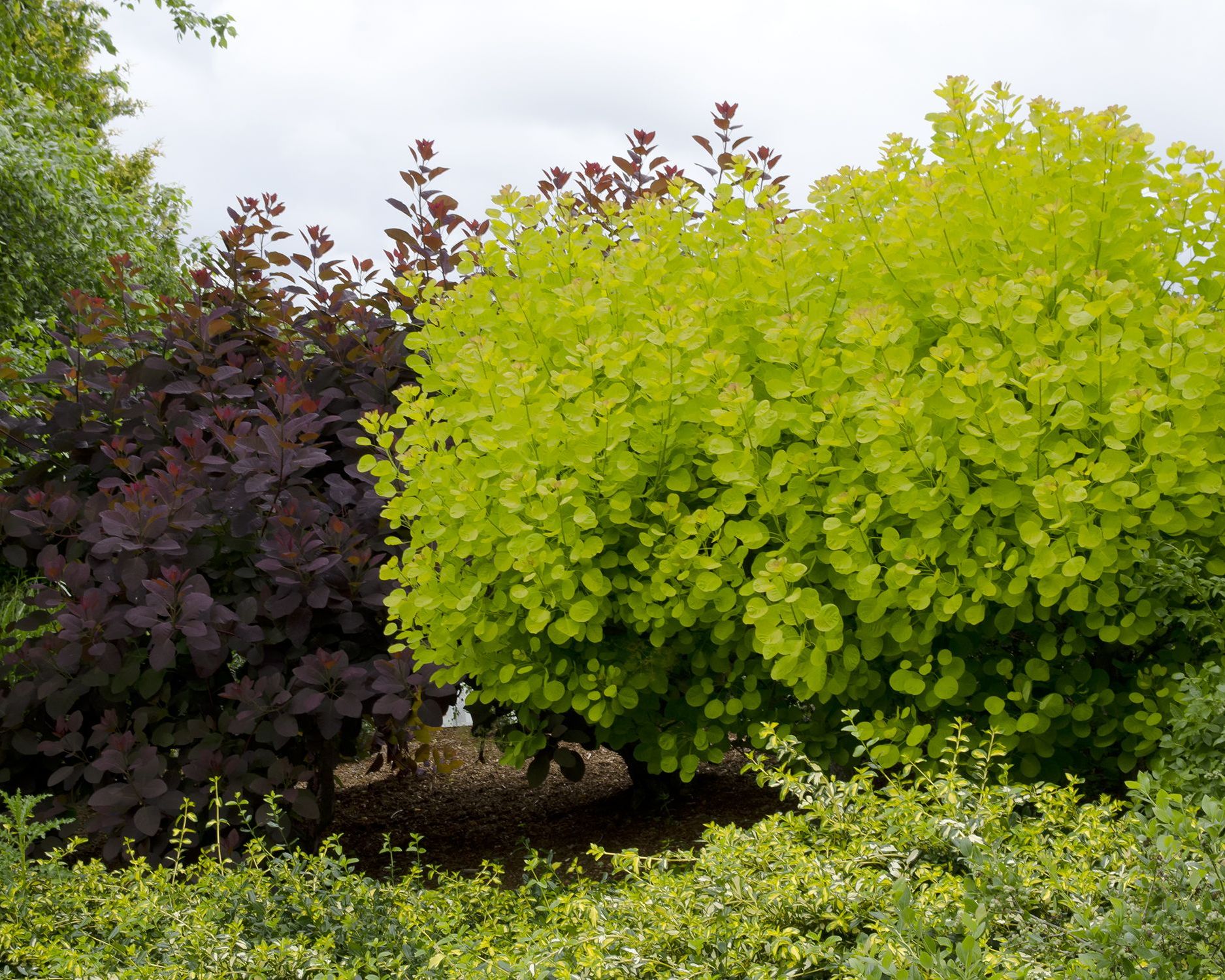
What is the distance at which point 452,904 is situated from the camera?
312cm

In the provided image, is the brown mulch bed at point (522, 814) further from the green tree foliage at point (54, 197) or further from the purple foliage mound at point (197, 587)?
the green tree foliage at point (54, 197)

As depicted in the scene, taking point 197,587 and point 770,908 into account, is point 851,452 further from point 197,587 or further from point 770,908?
point 197,587

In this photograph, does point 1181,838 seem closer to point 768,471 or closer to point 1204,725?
point 1204,725

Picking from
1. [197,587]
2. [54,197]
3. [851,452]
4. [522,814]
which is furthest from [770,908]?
[54,197]

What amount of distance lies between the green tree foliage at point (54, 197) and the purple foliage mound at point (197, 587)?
15.8ft

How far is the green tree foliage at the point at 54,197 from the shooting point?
1069cm

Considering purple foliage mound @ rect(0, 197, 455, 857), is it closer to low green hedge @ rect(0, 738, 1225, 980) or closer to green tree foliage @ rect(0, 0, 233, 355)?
low green hedge @ rect(0, 738, 1225, 980)

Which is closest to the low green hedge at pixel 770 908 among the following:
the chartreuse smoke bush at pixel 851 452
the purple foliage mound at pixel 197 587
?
the chartreuse smoke bush at pixel 851 452

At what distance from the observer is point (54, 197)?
10547mm

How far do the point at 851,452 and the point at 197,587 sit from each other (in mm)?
2577

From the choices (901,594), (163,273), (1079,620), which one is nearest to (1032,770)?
(1079,620)

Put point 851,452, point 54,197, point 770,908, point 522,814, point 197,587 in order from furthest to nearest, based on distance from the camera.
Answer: point 54,197 → point 522,814 → point 197,587 → point 851,452 → point 770,908

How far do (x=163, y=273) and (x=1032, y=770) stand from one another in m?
11.7

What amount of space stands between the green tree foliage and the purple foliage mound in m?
4.81
